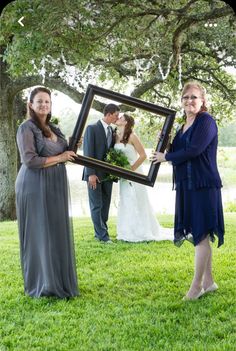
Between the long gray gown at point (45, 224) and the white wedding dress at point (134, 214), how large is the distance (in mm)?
2687

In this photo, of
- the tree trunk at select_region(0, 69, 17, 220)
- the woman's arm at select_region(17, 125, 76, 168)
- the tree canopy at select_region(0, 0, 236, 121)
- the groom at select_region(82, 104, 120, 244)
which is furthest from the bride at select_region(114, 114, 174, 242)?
the tree trunk at select_region(0, 69, 17, 220)

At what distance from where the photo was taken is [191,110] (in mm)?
4277

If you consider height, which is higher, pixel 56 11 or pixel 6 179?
pixel 56 11

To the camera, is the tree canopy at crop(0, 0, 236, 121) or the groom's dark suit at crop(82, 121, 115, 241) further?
→ the groom's dark suit at crop(82, 121, 115, 241)

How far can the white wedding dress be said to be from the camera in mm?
7094

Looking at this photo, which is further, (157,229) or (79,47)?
(157,229)

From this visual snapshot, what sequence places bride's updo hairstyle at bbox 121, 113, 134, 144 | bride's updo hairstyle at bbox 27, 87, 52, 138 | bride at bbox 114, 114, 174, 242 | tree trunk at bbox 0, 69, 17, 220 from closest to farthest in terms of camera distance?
1. bride's updo hairstyle at bbox 27, 87, 52, 138
2. bride's updo hairstyle at bbox 121, 113, 134, 144
3. bride at bbox 114, 114, 174, 242
4. tree trunk at bbox 0, 69, 17, 220

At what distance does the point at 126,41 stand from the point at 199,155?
4612mm

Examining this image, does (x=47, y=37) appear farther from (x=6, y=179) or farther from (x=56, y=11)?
(x=6, y=179)

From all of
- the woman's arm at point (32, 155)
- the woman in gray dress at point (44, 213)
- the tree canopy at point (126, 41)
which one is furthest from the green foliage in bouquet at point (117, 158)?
the woman's arm at point (32, 155)

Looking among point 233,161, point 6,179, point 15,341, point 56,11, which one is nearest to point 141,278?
point 15,341

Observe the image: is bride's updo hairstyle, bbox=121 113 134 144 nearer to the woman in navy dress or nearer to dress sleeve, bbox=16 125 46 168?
the woman in navy dress

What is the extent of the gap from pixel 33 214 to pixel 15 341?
42.3 inches

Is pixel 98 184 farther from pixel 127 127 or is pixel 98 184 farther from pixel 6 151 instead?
pixel 6 151
